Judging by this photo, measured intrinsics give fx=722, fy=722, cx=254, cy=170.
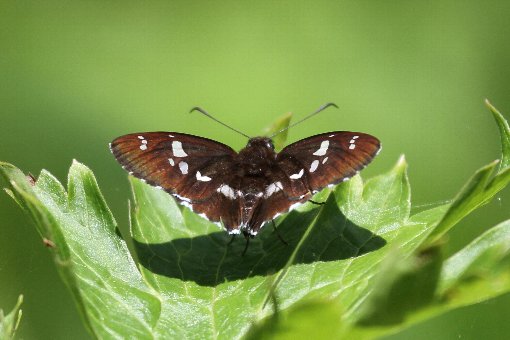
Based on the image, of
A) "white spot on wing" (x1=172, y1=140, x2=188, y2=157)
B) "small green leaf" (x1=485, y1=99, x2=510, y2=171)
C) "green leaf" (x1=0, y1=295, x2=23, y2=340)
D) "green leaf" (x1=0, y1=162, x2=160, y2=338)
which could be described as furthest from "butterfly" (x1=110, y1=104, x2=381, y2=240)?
"green leaf" (x1=0, y1=295, x2=23, y2=340)

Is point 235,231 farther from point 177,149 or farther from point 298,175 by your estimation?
point 177,149

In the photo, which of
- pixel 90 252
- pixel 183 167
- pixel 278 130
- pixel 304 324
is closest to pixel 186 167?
pixel 183 167

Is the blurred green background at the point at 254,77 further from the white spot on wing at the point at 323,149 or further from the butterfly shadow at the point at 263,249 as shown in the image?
the butterfly shadow at the point at 263,249

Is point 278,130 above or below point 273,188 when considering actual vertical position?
above

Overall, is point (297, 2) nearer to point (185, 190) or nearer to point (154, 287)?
point (185, 190)

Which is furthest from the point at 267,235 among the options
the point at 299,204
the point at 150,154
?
the point at 150,154

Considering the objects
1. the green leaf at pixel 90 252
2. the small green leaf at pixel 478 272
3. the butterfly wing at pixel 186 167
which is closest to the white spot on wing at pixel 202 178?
the butterfly wing at pixel 186 167
